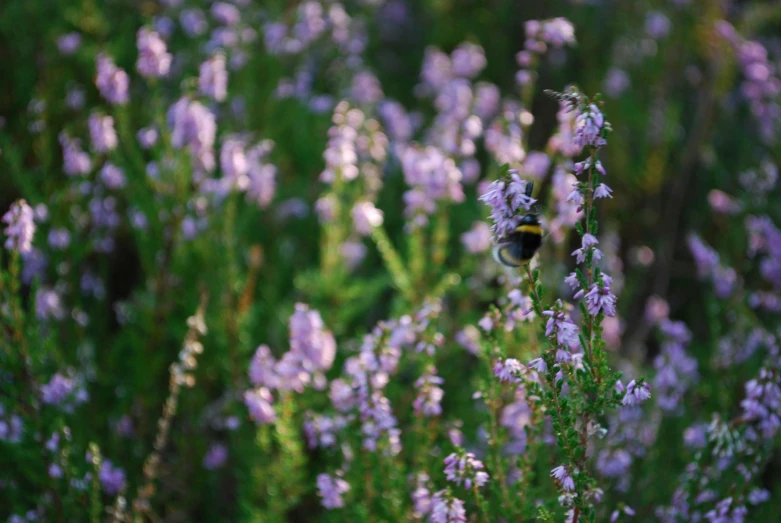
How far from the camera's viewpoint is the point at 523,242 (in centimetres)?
160

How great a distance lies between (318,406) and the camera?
3.23m

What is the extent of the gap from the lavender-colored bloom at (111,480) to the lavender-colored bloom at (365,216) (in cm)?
144

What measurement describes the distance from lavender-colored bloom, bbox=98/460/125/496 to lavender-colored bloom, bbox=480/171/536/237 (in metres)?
1.80

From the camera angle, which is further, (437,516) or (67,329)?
(67,329)

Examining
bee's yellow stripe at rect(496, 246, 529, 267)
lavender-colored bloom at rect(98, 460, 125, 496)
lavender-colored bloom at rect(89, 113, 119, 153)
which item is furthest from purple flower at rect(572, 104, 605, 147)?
lavender-colored bloom at rect(89, 113, 119, 153)

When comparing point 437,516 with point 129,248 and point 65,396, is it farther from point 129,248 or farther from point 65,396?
point 129,248

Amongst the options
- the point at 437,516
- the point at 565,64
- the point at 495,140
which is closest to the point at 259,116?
the point at 495,140

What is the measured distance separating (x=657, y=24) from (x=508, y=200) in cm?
444

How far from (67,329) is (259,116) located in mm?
1970

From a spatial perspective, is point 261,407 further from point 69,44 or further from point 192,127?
point 69,44

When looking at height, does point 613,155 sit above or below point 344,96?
below

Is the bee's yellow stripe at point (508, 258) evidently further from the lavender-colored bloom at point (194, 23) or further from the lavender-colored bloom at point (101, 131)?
the lavender-colored bloom at point (194, 23)

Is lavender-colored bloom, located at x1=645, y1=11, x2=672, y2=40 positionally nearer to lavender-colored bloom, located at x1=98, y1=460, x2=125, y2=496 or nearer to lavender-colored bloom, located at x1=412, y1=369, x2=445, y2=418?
lavender-colored bloom, located at x1=412, y1=369, x2=445, y2=418

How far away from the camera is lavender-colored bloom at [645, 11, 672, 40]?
5.41 metres
